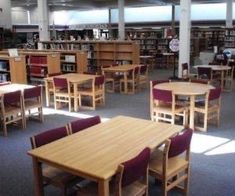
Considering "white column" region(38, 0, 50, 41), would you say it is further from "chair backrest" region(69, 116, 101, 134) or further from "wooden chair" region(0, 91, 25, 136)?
"chair backrest" region(69, 116, 101, 134)

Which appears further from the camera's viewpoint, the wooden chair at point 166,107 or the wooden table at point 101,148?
the wooden chair at point 166,107

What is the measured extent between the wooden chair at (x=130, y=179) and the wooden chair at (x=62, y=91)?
4.26 metres

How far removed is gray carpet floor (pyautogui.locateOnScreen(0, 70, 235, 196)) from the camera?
3537mm

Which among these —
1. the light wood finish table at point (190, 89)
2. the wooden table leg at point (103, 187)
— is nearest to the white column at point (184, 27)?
the light wood finish table at point (190, 89)

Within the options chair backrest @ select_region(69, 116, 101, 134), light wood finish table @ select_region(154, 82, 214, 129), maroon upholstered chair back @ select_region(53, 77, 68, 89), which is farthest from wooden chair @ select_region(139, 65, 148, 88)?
chair backrest @ select_region(69, 116, 101, 134)

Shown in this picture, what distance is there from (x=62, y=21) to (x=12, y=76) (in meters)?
16.8

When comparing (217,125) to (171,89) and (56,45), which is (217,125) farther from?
(56,45)

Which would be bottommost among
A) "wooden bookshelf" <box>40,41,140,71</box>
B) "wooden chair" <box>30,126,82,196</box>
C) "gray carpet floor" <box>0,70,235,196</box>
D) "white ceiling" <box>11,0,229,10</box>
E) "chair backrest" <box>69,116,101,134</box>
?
"gray carpet floor" <box>0,70,235,196</box>

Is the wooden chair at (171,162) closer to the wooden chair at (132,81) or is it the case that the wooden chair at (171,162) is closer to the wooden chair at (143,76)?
the wooden chair at (132,81)

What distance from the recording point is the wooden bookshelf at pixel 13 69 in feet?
28.6

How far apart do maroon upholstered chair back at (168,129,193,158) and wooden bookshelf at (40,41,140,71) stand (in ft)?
26.5

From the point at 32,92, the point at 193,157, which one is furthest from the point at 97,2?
the point at 193,157

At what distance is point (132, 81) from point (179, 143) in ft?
19.3

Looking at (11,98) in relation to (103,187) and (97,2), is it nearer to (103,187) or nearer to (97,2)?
(103,187)
